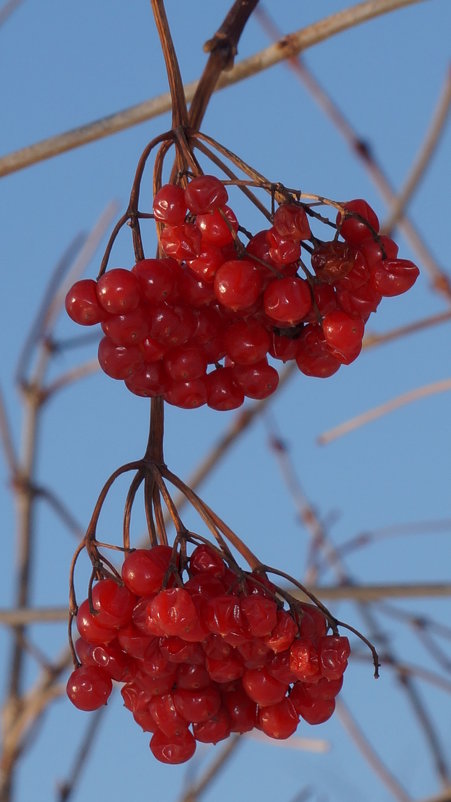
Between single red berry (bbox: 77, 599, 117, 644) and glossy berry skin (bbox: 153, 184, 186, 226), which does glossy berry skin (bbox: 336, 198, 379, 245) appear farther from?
single red berry (bbox: 77, 599, 117, 644)

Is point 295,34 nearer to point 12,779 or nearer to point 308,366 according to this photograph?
point 308,366

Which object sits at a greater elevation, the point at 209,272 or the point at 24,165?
the point at 24,165

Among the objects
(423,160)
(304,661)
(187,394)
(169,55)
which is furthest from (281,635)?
(423,160)

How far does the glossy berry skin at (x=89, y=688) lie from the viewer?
577 millimetres

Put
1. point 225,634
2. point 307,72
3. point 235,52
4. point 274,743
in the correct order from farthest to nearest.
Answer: point 274,743
point 307,72
point 235,52
point 225,634

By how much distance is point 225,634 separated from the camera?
54 cm

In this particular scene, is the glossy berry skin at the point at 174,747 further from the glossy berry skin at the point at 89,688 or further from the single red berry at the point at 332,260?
the single red berry at the point at 332,260

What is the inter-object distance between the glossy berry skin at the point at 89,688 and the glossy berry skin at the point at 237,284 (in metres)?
0.22

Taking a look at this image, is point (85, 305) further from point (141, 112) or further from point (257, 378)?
point (141, 112)

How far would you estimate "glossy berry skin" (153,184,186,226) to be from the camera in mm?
549

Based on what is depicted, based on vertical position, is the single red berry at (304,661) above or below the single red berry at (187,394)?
below

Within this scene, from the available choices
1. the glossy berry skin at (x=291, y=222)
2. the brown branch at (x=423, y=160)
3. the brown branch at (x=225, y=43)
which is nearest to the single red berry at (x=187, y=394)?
the glossy berry skin at (x=291, y=222)

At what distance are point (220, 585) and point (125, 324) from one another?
0.51ft

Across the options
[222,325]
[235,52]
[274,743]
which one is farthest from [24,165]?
[274,743]
